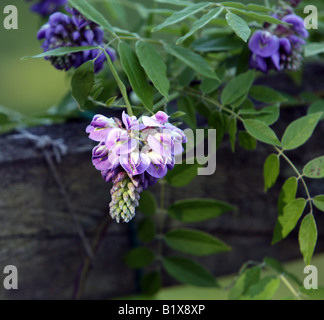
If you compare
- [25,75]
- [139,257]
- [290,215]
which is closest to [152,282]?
[139,257]

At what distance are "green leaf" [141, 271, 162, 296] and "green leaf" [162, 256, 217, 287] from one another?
41 millimetres

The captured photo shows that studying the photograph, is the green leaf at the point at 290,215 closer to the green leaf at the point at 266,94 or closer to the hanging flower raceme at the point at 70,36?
the green leaf at the point at 266,94

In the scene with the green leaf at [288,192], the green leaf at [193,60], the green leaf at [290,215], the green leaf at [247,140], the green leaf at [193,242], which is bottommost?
the green leaf at [193,242]

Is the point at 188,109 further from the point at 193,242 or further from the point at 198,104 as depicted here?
the point at 193,242

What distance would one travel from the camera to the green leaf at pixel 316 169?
81cm

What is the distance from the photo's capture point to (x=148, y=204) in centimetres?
101

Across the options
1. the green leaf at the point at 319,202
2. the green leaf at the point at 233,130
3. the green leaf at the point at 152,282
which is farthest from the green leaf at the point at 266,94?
the green leaf at the point at 152,282

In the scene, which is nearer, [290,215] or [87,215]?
[290,215]

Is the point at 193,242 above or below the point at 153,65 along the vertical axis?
below

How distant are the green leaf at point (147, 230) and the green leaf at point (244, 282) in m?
0.23

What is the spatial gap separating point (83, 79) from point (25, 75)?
6.17ft

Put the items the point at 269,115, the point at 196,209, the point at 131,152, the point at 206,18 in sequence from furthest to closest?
the point at 196,209 < the point at 269,115 < the point at 206,18 < the point at 131,152

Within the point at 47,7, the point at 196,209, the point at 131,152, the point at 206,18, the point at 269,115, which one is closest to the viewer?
the point at 131,152
